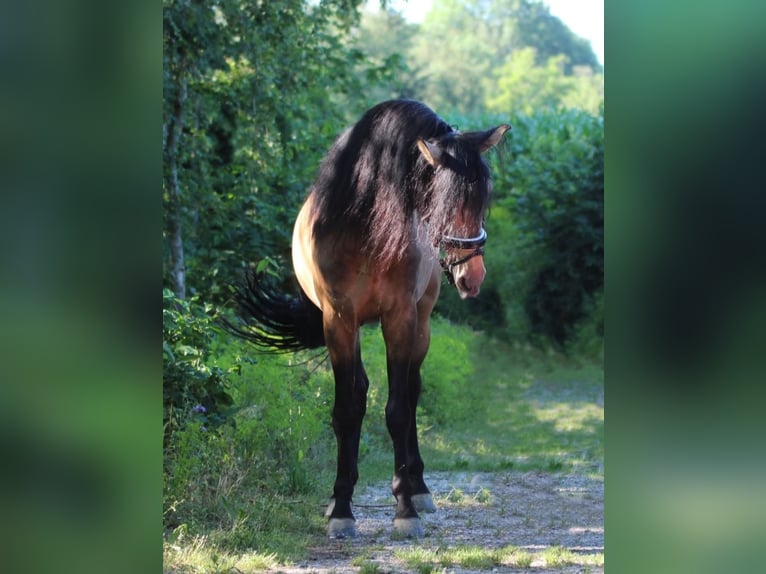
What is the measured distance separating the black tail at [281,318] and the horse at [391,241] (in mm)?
581

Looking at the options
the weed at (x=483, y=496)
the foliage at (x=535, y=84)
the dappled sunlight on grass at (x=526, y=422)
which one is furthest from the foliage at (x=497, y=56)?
the weed at (x=483, y=496)

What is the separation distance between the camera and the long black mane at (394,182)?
4.34m

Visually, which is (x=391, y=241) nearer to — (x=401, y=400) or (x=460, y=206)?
(x=460, y=206)

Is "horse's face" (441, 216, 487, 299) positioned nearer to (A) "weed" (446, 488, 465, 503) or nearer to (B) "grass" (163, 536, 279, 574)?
(B) "grass" (163, 536, 279, 574)

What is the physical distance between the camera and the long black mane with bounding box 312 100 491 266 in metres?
4.34

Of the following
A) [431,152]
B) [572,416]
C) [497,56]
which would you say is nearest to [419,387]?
[431,152]

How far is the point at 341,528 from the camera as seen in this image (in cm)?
486

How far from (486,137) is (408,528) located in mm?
2017

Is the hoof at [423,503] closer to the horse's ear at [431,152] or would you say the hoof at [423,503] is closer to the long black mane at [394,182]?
the long black mane at [394,182]

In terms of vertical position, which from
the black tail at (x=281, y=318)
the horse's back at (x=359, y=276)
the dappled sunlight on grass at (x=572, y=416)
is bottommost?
the dappled sunlight on grass at (x=572, y=416)

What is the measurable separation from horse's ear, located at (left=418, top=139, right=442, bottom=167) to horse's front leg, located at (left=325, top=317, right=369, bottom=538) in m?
1.01
